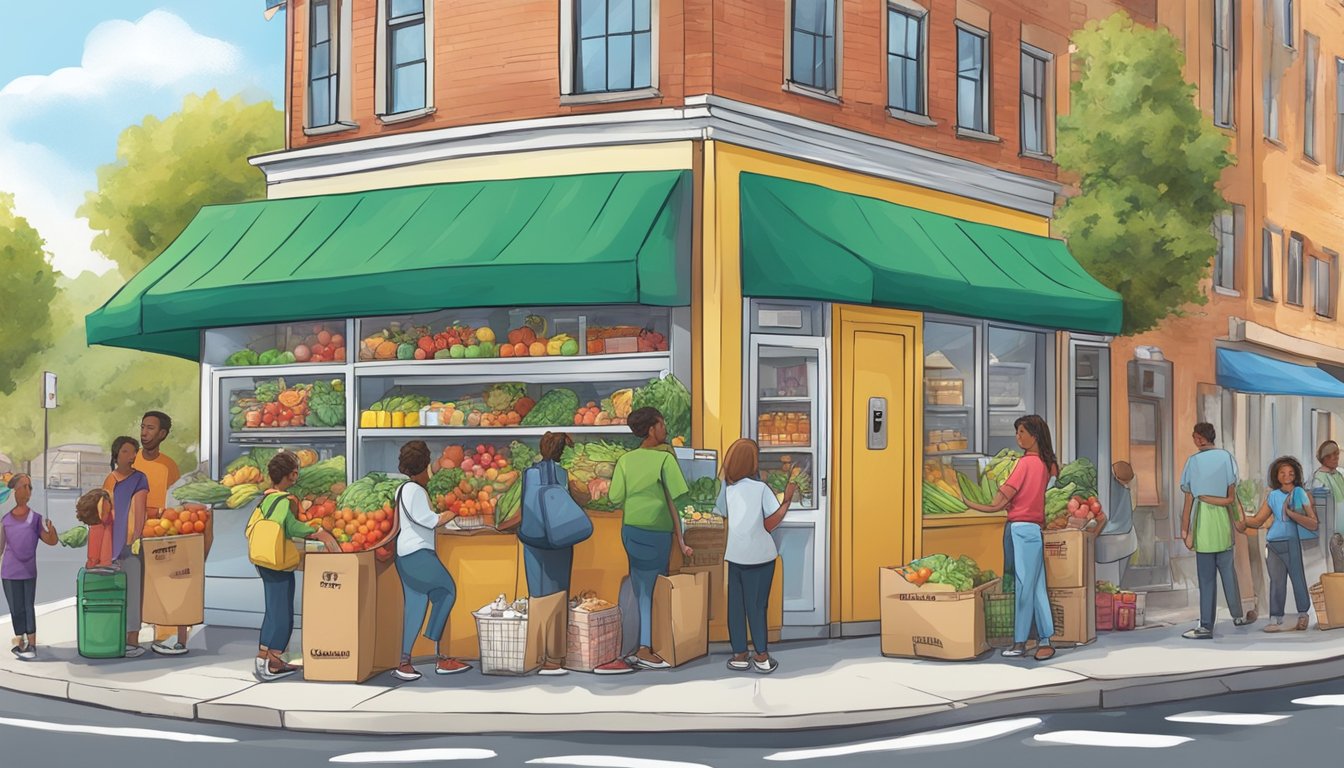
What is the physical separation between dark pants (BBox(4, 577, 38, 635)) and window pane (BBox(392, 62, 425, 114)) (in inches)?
255

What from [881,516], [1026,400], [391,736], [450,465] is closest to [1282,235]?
[1026,400]

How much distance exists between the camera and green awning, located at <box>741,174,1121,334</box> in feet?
42.8

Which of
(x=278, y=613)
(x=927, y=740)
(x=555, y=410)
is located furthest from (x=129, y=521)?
(x=927, y=740)

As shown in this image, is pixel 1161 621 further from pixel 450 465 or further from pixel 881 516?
pixel 450 465

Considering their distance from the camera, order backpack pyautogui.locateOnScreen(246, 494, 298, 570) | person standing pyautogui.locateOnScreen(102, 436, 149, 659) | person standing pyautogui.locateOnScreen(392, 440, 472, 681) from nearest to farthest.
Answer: backpack pyautogui.locateOnScreen(246, 494, 298, 570)
person standing pyautogui.locateOnScreen(392, 440, 472, 681)
person standing pyautogui.locateOnScreen(102, 436, 149, 659)

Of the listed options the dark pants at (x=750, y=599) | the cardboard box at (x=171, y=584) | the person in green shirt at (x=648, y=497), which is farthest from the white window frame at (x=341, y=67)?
the dark pants at (x=750, y=599)

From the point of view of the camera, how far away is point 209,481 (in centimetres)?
1445

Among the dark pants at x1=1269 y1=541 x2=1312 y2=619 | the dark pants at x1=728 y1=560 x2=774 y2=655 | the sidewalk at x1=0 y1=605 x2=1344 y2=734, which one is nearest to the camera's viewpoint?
the sidewalk at x1=0 y1=605 x2=1344 y2=734

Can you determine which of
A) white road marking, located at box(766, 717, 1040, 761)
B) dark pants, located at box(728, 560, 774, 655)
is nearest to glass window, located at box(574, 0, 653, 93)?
dark pants, located at box(728, 560, 774, 655)

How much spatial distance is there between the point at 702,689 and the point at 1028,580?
3.21 m

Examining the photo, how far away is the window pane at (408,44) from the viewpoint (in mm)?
15227

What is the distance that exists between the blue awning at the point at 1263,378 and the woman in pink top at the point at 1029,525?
12778 millimetres

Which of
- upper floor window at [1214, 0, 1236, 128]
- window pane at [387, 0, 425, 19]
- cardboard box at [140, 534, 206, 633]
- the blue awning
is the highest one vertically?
upper floor window at [1214, 0, 1236, 128]

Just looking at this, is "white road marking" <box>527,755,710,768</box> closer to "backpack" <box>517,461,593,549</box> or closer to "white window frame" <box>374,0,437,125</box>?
"backpack" <box>517,461,593,549</box>
